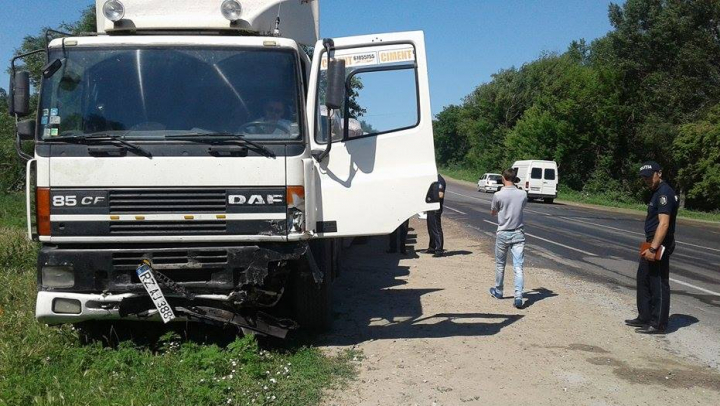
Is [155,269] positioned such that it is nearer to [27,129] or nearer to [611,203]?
[27,129]

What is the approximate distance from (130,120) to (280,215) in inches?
59.6

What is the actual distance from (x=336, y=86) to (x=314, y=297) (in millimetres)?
2343

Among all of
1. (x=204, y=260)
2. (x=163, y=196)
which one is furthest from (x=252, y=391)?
(x=163, y=196)

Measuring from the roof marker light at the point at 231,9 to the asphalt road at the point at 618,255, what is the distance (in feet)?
18.9

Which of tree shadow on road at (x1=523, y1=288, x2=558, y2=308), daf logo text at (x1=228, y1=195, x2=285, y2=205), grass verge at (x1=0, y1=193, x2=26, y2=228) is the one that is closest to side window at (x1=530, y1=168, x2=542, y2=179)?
grass verge at (x1=0, y1=193, x2=26, y2=228)

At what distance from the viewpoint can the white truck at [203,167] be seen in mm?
6031

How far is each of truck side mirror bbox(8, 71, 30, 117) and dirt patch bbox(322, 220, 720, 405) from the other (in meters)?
3.60

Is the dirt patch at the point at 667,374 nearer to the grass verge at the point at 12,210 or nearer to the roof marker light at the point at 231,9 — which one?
the roof marker light at the point at 231,9

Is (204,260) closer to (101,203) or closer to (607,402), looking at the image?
(101,203)

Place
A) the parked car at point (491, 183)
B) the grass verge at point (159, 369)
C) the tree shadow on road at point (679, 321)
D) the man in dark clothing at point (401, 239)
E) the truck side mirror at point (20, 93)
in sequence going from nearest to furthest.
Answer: the grass verge at point (159, 369) < the truck side mirror at point (20, 93) < the tree shadow on road at point (679, 321) < the man in dark clothing at point (401, 239) < the parked car at point (491, 183)

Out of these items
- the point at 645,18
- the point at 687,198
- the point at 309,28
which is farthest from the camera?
the point at 645,18

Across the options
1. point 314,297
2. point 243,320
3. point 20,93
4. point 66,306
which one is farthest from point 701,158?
point 66,306

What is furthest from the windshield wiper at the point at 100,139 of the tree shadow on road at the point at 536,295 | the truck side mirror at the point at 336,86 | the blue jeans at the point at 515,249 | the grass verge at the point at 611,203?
the grass verge at the point at 611,203

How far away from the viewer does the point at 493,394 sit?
5.77 m
